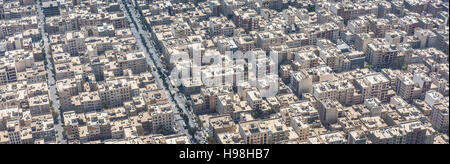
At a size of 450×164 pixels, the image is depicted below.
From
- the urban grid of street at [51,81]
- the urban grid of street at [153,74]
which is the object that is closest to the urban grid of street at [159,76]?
the urban grid of street at [153,74]

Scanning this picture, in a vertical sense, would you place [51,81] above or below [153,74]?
above

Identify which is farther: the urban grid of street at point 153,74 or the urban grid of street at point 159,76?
the urban grid of street at point 159,76

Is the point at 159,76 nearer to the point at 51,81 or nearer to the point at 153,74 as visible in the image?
the point at 153,74

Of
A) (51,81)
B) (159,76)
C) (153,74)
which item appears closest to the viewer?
(51,81)

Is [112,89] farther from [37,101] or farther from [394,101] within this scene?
[394,101]

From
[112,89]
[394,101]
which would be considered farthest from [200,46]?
[394,101]

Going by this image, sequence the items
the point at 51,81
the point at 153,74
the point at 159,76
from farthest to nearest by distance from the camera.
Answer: the point at 153,74
the point at 159,76
the point at 51,81

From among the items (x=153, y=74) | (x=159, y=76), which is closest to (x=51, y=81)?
(x=153, y=74)

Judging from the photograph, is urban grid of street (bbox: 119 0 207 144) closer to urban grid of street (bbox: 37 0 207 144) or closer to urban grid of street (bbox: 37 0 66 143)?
urban grid of street (bbox: 37 0 207 144)

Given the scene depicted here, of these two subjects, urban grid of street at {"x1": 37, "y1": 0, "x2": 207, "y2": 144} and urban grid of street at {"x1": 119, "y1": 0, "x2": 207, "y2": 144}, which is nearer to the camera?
urban grid of street at {"x1": 37, "y1": 0, "x2": 207, "y2": 144}

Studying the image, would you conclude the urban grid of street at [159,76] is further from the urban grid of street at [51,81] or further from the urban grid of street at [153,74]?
the urban grid of street at [51,81]

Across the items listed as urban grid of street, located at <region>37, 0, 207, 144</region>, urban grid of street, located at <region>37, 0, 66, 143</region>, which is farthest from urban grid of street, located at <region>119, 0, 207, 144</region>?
urban grid of street, located at <region>37, 0, 66, 143</region>
